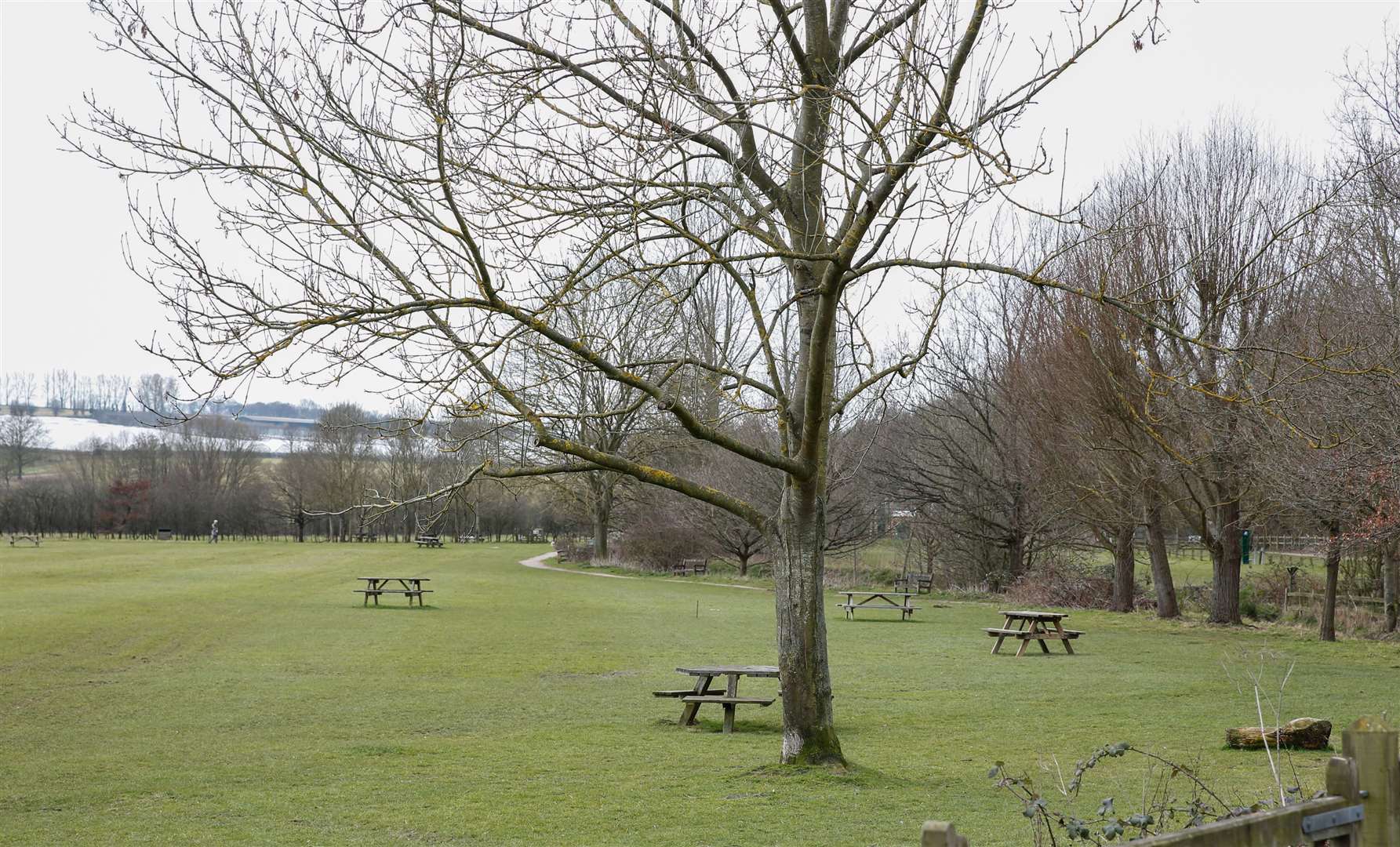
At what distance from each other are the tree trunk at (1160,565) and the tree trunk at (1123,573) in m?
2.33

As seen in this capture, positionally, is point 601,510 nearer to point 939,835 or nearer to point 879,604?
point 879,604

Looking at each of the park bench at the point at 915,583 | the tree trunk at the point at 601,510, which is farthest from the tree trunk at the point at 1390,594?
the tree trunk at the point at 601,510

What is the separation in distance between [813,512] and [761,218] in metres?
2.50

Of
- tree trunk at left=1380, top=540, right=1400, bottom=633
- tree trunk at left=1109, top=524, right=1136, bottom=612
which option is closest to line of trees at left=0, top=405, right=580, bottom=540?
tree trunk at left=1109, top=524, right=1136, bottom=612

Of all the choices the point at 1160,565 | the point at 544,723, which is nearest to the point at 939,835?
the point at 544,723

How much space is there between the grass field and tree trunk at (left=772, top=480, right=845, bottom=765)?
0.41m

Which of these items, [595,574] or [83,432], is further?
[83,432]

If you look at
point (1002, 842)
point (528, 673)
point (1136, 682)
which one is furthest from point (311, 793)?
point (1136, 682)

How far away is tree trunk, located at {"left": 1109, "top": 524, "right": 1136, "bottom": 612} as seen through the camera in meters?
31.9

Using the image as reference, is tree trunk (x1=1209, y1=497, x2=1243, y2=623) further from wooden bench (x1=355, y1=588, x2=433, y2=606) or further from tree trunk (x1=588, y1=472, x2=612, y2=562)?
tree trunk (x1=588, y1=472, x2=612, y2=562)

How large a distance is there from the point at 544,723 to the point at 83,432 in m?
169

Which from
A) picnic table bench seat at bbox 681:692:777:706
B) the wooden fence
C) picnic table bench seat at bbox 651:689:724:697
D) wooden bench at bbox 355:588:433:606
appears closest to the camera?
the wooden fence

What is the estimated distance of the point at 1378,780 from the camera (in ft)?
A: 11.8

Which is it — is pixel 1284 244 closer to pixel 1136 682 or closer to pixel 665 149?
pixel 1136 682
